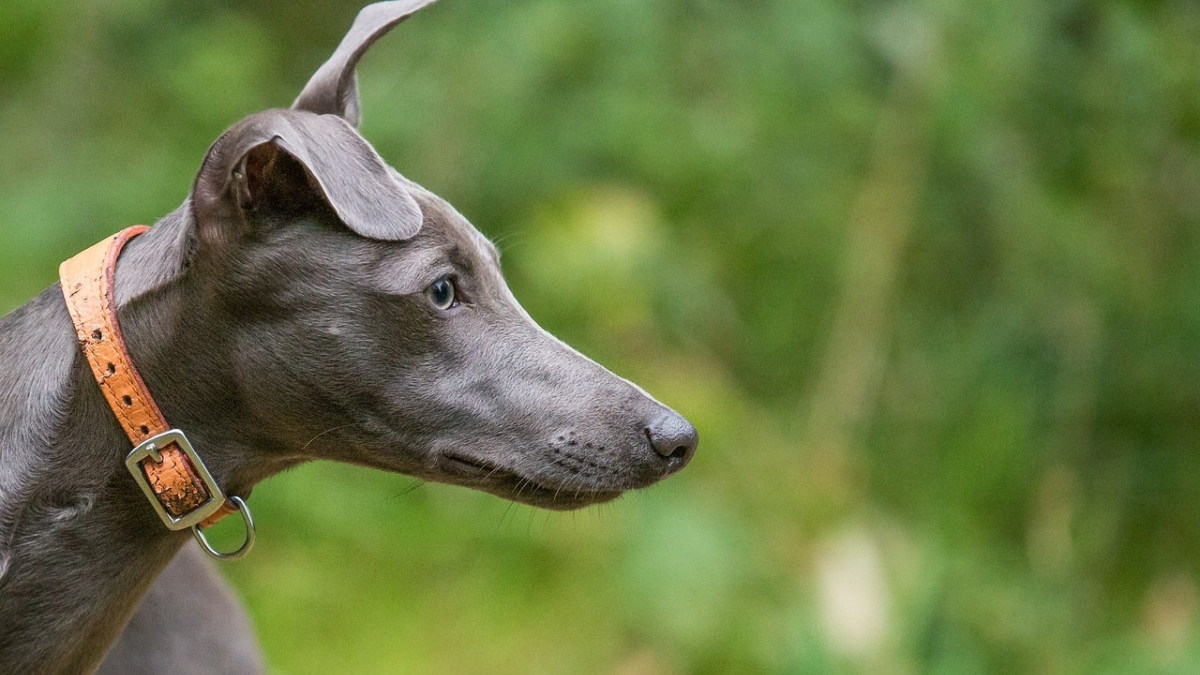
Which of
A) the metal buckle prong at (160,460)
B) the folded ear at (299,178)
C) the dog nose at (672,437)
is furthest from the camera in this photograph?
the dog nose at (672,437)

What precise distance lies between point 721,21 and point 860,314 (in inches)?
50.0

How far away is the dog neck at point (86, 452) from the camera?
241cm

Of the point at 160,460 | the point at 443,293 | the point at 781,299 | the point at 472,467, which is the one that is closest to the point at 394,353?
the point at 443,293

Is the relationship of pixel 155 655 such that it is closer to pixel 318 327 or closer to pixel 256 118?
pixel 318 327

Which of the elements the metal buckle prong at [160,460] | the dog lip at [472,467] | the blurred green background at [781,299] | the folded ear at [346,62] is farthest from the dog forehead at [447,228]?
the blurred green background at [781,299]

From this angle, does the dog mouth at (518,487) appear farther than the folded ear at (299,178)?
Yes

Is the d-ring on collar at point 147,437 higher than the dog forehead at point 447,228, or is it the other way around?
the dog forehead at point 447,228

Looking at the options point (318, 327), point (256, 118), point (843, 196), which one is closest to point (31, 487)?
point (318, 327)

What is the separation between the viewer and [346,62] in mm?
2662

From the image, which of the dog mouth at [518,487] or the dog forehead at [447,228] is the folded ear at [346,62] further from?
the dog mouth at [518,487]

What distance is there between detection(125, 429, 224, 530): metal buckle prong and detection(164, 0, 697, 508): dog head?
0.13 metres

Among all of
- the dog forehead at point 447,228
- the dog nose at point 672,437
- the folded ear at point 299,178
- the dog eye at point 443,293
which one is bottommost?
the dog nose at point 672,437

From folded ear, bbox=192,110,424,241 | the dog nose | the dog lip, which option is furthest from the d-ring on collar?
the dog nose

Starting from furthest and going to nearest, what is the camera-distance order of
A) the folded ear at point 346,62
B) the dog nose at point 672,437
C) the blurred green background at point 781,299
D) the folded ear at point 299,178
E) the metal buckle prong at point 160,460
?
the blurred green background at point 781,299 → the folded ear at point 346,62 → the dog nose at point 672,437 → the metal buckle prong at point 160,460 → the folded ear at point 299,178
